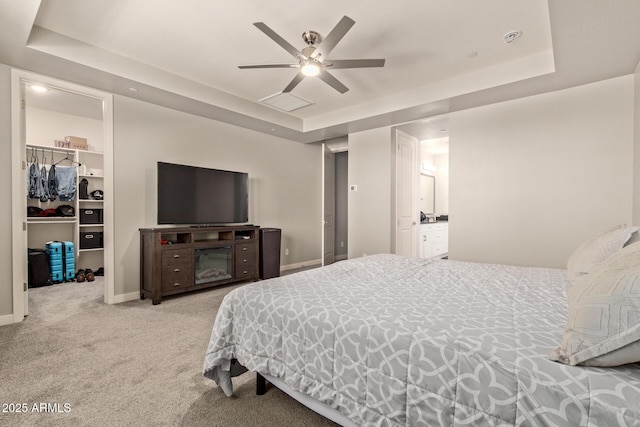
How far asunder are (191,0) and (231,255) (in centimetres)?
295

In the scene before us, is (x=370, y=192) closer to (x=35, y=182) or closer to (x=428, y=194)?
(x=428, y=194)

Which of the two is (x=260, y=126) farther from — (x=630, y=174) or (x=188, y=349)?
(x=630, y=174)

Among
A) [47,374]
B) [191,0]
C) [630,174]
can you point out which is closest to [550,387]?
[47,374]

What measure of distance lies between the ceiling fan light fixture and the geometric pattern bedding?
176 cm

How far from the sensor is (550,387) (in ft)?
2.79

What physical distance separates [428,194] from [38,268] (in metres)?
7.39

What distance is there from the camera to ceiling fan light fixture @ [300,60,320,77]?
255 centimetres

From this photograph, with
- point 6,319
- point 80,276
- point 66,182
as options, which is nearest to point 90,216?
point 66,182

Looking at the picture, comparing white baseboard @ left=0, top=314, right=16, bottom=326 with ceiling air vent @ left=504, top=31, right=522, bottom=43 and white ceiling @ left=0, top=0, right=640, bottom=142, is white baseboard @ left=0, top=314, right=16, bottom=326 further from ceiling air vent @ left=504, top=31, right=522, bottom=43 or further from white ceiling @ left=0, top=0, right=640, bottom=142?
ceiling air vent @ left=504, top=31, right=522, bottom=43

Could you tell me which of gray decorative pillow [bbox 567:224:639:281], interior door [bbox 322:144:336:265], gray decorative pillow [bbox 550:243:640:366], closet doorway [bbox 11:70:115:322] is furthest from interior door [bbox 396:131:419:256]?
closet doorway [bbox 11:70:115:322]

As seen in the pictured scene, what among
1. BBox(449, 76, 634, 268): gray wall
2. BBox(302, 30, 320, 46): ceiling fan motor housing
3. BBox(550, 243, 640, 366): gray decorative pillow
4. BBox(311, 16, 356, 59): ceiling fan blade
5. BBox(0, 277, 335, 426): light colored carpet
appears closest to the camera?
BBox(550, 243, 640, 366): gray decorative pillow

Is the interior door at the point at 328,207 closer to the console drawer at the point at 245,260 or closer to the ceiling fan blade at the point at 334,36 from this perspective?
the console drawer at the point at 245,260

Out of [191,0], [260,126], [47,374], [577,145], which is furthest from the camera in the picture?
[260,126]

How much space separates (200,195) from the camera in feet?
13.6
